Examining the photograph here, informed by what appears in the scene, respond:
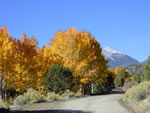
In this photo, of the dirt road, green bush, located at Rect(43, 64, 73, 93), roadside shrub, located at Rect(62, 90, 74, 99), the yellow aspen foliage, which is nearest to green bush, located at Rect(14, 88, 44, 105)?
the dirt road

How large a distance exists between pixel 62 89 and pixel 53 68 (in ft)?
7.85

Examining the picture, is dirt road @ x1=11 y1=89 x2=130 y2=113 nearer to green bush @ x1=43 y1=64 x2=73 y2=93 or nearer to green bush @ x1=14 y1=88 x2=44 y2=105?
green bush @ x1=14 y1=88 x2=44 y2=105

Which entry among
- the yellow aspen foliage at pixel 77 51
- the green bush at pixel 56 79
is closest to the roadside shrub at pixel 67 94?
the green bush at pixel 56 79

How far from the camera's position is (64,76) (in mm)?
26297

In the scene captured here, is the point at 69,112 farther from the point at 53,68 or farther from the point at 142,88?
the point at 53,68

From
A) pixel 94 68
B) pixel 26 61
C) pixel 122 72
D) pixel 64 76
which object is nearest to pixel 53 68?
pixel 64 76

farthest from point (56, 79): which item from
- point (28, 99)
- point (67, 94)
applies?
point (28, 99)

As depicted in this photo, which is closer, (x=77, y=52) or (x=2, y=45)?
(x=2, y=45)

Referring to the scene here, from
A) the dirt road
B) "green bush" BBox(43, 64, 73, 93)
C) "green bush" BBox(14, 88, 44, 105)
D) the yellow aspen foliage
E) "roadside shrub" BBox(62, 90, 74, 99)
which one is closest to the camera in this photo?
the dirt road

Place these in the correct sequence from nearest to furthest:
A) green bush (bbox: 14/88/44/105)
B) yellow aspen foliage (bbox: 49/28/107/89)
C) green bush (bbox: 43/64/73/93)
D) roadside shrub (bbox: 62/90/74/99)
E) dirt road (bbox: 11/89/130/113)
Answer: dirt road (bbox: 11/89/130/113) < green bush (bbox: 14/88/44/105) < roadside shrub (bbox: 62/90/74/99) < green bush (bbox: 43/64/73/93) < yellow aspen foliage (bbox: 49/28/107/89)

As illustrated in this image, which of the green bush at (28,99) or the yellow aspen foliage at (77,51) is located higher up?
the yellow aspen foliage at (77,51)

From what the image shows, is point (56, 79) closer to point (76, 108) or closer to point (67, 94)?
point (67, 94)

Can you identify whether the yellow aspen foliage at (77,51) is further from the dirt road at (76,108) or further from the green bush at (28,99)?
the dirt road at (76,108)

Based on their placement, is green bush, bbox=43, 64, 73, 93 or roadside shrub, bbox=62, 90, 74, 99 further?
green bush, bbox=43, 64, 73, 93
